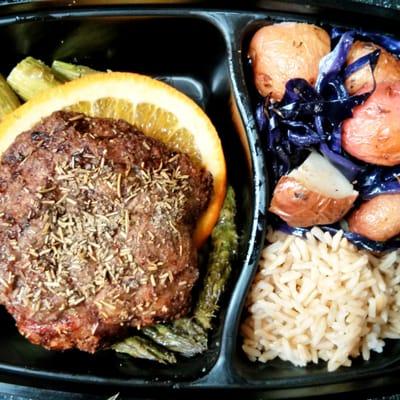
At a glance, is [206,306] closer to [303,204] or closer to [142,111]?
[303,204]

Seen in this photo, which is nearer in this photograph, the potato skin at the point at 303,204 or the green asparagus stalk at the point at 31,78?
the potato skin at the point at 303,204

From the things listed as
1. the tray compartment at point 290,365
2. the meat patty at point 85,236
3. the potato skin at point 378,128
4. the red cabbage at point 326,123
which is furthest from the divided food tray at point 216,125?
the potato skin at point 378,128

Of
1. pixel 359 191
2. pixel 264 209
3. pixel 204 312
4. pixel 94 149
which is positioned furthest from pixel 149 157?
pixel 359 191

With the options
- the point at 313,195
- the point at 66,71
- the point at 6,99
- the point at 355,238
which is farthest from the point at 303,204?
the point at 6,99

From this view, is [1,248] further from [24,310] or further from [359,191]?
[359,191]

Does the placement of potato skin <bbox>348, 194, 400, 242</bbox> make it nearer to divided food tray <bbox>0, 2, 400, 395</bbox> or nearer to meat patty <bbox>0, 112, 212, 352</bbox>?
divided food tray <bbox>0, 2, 400, 395</bbox>

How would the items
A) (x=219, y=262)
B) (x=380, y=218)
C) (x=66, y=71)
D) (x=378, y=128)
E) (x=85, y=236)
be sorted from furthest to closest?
(x=66, y=71) → (x=219, y=262) → (x=380, y=218) → (x=378, y=128) → (x=85, y=236)

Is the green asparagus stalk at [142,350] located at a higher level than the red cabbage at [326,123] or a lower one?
lower

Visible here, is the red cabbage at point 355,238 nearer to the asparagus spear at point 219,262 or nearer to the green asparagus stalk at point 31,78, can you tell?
the asparagus spear at point 219,262
